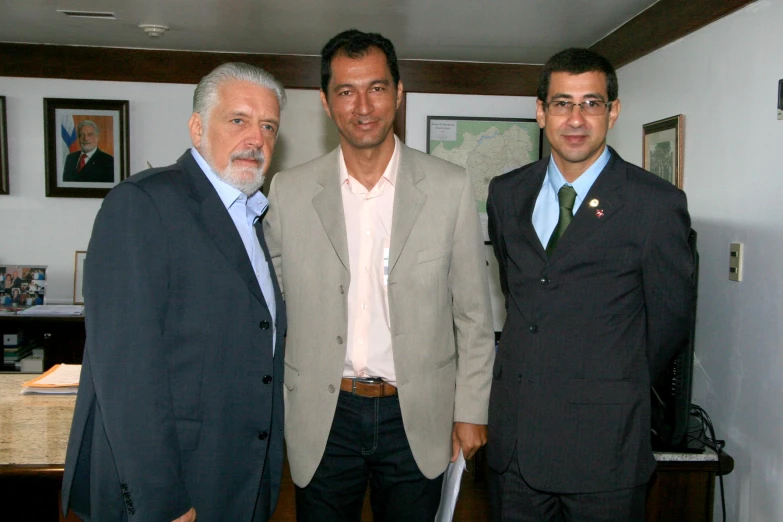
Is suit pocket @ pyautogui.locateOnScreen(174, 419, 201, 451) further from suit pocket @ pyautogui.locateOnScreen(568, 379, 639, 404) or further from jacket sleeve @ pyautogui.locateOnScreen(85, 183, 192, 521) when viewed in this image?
suit pocket @ pyautogui.locateOnScreen(568, 379, 639, 404)

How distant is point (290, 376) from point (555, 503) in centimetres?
83

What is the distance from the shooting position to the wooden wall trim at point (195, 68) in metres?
5.24

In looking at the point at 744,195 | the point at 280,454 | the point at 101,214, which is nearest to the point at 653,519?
the point at 744,195

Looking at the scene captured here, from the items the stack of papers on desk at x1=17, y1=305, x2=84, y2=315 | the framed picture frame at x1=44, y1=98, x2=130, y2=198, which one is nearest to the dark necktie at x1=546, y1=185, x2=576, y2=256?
the stack of papers on desk at x1=17, y1=305, x2=84, y2=315

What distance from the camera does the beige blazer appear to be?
2.02m

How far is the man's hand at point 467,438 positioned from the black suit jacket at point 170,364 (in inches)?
23.2

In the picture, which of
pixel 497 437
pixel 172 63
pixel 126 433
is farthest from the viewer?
pixel 172 63

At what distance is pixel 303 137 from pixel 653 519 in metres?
3.75

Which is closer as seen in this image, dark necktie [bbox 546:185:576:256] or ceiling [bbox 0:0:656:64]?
dark necktie [bbox 546:185:576:256]

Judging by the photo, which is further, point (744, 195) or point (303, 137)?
point (303, 137)

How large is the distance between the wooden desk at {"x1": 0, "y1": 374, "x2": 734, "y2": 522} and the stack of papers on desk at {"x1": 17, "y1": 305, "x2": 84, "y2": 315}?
7.83 ft

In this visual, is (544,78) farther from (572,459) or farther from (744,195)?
(744,195)

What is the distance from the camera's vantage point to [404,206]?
6.75 ft

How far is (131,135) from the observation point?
5.38m
